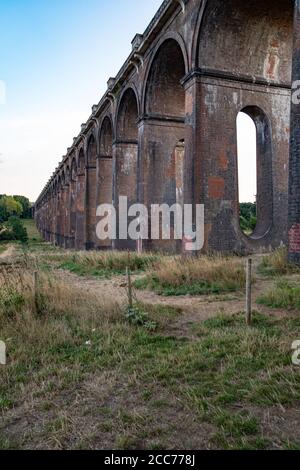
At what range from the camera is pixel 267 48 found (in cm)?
1223

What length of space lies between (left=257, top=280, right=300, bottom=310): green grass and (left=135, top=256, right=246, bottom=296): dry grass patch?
1.40 m

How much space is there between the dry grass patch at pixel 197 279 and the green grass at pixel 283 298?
1.40m

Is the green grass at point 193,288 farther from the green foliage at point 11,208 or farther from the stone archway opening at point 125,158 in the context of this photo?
the green foliage at point 11,208

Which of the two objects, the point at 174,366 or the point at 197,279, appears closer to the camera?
the point at 174,366

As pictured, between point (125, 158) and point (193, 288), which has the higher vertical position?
point (125, 158)

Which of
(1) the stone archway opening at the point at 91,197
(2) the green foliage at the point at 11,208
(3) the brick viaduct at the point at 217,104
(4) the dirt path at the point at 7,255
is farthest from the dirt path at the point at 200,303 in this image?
(2) the green foliage at the point at 11,208

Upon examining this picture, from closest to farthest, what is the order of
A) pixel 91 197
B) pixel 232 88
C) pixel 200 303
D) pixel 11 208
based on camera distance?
pixel 200 303 < pixel 232 88 < pixel 91 197 < pixel 11 208

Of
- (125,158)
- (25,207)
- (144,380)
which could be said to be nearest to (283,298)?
(144,380)

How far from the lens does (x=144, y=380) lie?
332cm

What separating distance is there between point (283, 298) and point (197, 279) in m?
2.75

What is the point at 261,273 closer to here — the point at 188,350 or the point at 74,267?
the point at 188,350

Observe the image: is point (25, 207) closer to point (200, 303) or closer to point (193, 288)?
point (193, 288)

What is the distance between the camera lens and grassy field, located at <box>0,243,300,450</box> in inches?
96.3

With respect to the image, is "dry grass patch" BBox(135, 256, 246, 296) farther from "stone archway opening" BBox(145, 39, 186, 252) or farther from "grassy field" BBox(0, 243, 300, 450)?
"stone archway opening" BBox(145, 39, 186, 252)
